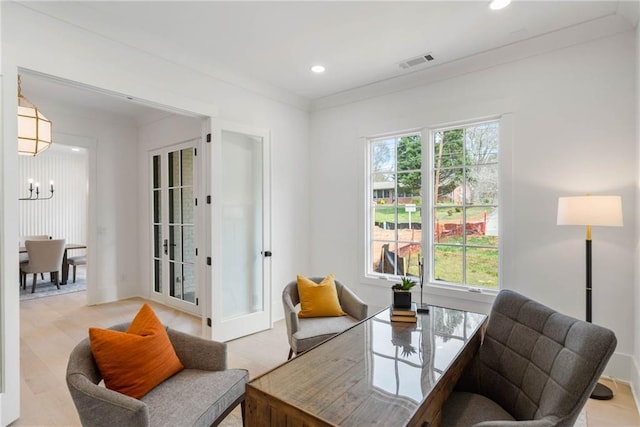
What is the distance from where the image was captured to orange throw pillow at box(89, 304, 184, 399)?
5.38 ft

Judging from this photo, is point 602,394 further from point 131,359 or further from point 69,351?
point 69,351

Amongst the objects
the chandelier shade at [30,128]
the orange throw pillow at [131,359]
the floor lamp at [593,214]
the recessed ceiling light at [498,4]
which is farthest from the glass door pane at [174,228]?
the floor lamp at [593,214]

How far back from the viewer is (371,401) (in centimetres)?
127

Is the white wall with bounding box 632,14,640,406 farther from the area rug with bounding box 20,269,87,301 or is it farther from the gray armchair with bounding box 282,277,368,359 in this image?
the area rug with bounding box 20,269,87,301

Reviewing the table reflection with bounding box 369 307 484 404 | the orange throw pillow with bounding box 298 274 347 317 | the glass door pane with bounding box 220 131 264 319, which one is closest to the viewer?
the table reflection with bounding box 369 307 484 404

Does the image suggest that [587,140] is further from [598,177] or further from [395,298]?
[395,298]

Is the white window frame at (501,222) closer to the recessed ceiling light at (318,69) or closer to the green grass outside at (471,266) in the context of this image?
the green grass outside at (471,266)

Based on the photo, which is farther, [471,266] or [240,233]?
[240,233]

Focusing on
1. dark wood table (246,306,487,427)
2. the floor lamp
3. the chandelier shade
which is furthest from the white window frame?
the chandelier shade

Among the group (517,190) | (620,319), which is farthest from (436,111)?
(620,319)

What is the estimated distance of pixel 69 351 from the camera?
3314 mm

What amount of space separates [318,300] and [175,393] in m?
1.48

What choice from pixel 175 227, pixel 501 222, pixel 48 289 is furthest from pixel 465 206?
pixel 48 289

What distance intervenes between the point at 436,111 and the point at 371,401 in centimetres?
309
